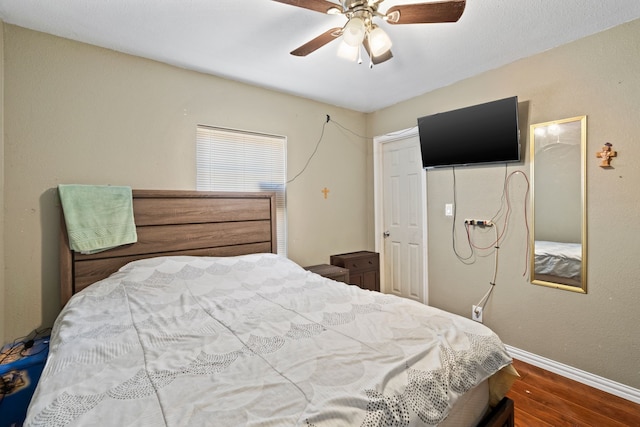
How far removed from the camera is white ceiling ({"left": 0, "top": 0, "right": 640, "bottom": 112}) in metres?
1.76

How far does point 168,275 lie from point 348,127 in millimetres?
2628

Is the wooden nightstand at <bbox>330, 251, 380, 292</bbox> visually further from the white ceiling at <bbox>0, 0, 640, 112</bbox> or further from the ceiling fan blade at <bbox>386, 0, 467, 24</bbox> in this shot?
the ceiling fan blade at <bbox>386, 0, 467, 24</bbox>

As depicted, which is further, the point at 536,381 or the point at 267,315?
the point at 536,381

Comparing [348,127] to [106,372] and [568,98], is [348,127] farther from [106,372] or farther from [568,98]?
[106,372]

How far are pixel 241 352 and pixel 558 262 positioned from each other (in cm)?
241

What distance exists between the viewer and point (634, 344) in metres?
1.93

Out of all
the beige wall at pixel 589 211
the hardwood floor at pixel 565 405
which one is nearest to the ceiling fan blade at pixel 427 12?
the beige wall at pixel 589 211

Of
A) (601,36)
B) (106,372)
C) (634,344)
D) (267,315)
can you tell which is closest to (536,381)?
(634,344)

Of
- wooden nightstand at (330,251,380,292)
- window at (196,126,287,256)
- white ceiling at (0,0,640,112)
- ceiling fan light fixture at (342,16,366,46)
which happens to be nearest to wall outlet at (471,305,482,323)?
wooden nightstand at (330,251,380,292)

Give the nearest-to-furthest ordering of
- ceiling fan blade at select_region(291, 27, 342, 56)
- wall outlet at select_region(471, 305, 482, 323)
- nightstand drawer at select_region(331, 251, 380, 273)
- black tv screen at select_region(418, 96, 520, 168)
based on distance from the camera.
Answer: ceiling fan blade at select_region(291, 27, 342, 56) < black tv screen at select_region(418, 96, 520, 168) < wall outlet at select_region(471, 305, 482, 323) < nightstand drawer at select_region(331, 251, 380, 273)

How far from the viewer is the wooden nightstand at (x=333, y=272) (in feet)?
9.51

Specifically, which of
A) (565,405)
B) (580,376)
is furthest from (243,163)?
(580,376)

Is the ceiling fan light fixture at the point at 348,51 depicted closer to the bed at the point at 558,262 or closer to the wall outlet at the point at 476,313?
the bed at the point at 558,262

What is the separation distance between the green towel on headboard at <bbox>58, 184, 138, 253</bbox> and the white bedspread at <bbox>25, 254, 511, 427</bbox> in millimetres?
331
